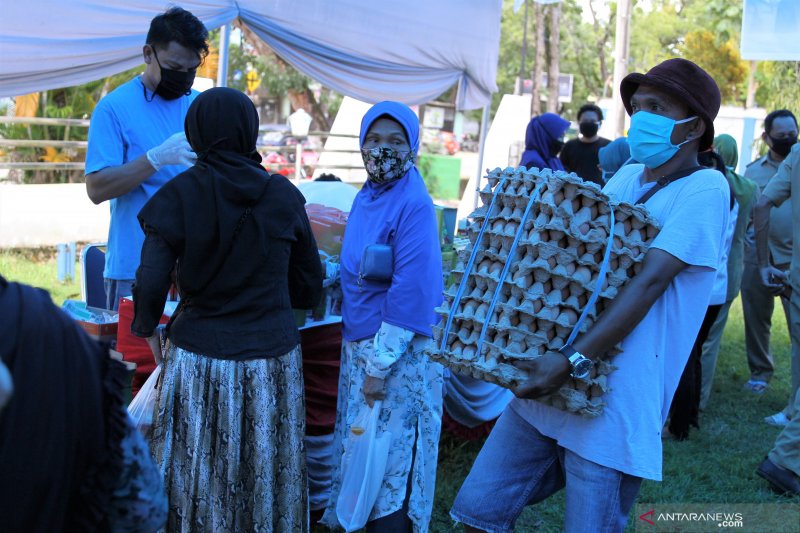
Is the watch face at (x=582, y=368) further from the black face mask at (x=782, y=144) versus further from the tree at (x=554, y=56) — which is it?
the tree at (x=554, y=56)

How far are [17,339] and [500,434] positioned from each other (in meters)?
1.70

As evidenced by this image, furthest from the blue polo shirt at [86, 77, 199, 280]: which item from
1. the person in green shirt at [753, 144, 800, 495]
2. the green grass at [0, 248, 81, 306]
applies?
the green grass at [0, 248, 81, 306]

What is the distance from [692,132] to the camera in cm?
255

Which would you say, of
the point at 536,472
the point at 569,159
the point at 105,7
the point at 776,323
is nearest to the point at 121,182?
the point at 105,7

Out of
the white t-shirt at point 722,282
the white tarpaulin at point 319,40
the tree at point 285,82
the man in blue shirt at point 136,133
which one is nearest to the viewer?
the man in blue shirt at point 136,133

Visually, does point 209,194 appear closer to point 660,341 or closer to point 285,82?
point 660,341

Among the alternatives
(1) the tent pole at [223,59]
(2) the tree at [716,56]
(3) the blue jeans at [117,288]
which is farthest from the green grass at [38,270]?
(2) the tree at [716,56]

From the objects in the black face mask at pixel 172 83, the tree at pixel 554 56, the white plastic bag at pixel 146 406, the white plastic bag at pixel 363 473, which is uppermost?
the tree at pixel 554 56

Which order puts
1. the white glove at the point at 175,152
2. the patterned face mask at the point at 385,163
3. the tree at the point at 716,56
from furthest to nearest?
1. the tree at the point at 716,56
2. the white glove at the point at 175,152
3. the patterned face mask at the point at 385,163

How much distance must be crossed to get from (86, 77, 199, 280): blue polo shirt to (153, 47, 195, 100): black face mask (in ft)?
0.16

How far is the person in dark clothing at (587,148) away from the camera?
855cm

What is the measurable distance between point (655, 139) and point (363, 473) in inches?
65.4

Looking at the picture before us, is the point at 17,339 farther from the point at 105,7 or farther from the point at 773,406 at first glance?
the point at 773,406

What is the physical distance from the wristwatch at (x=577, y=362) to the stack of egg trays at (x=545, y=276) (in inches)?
1.0
